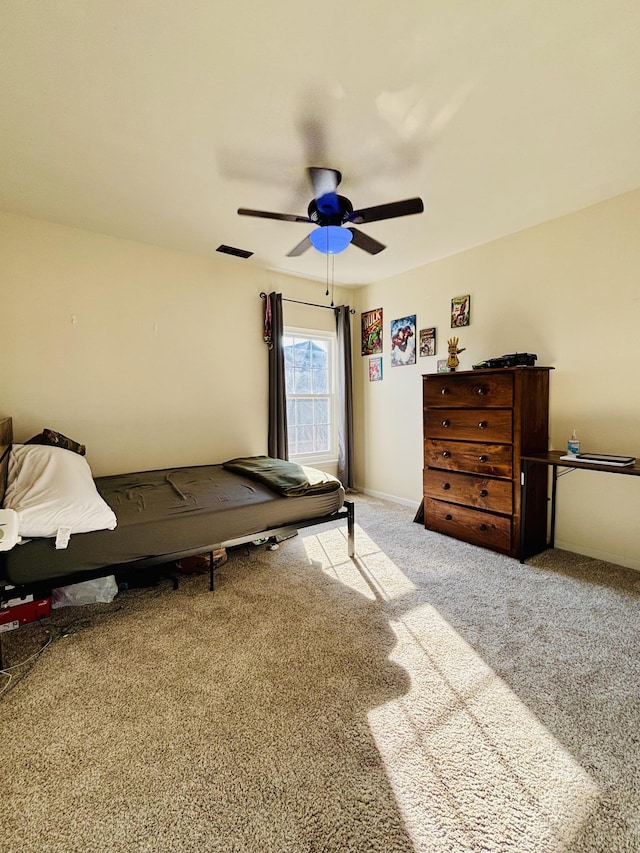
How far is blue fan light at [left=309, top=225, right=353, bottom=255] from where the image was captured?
7.59 feet

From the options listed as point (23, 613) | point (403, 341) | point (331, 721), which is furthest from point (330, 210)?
point (23, 613)

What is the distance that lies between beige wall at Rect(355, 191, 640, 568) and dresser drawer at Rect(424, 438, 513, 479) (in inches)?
21.5

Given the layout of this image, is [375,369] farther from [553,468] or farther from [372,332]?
[553,468]

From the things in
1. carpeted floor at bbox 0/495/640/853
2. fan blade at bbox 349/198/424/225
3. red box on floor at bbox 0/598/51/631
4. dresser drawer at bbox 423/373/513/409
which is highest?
fan blade at bbox 349/198/424/225

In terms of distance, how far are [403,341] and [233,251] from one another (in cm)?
203

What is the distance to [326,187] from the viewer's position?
2275 mm

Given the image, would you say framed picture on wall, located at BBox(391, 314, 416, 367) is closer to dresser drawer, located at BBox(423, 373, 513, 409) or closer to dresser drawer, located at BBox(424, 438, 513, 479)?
dresser drawer, located at BBox(423, 373, 513, 409)

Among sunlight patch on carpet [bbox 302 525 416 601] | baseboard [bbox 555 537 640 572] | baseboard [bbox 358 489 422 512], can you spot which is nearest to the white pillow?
sunlight patch on carpet [bbox 302 525 416 601]

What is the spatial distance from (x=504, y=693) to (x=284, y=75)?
2.81 m

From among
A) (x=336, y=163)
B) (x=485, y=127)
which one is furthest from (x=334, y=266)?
Result: (x=485, y=127)

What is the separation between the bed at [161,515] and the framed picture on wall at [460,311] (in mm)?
2096

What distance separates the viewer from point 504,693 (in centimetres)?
154

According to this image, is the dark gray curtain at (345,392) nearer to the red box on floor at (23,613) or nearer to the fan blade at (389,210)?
the fan blade at (389,210)

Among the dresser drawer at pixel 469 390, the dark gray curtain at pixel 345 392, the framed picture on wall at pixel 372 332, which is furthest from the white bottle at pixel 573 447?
the dark gray curtain at pixel 345 392
